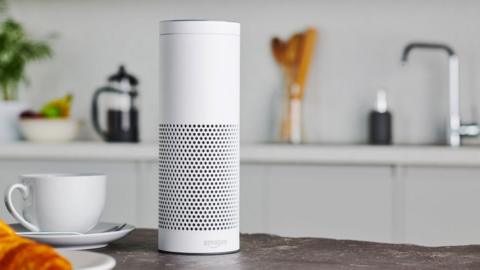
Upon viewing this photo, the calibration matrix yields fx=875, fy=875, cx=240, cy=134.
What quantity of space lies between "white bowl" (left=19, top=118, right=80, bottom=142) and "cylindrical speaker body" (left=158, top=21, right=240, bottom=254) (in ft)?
7.45

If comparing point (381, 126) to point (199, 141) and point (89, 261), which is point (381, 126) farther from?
point (89, 261)

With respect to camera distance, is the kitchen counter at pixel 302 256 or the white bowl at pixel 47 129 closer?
the kitchen counter at pixel 302 256

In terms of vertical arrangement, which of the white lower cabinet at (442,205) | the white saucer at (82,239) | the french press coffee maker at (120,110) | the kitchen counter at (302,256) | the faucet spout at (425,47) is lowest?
the white lower cabinet at (442,205)

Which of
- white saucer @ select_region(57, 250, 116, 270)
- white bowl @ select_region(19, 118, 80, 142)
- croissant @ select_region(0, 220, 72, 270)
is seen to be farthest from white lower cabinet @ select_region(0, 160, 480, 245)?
croissant @ select_region(0, 220, 72, 270)

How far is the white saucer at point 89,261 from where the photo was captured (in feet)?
2.83

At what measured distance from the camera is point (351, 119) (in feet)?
11.3

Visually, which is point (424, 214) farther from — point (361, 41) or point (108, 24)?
point (108, 24)

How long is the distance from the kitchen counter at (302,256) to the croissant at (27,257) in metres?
0.18

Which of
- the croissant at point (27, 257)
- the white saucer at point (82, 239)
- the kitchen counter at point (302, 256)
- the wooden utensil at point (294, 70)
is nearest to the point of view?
the croissant at point (27, 257)

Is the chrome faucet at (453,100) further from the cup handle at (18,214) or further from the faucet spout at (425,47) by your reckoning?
the cup handle at (18,214)

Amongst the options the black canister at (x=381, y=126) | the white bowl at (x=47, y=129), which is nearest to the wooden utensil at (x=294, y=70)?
the black canister at (x=381, y=126)

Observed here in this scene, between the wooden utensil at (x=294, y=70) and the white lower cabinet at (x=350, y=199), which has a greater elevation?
the wooden utensil at (x=294, y=70)

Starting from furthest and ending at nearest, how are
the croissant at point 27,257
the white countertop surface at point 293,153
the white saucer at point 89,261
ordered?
1. the white countertop surface at point 293,153
2. the white saucer at point 89,261
3. the croissant at point 27,257

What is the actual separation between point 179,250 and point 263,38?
2461 millimetres
